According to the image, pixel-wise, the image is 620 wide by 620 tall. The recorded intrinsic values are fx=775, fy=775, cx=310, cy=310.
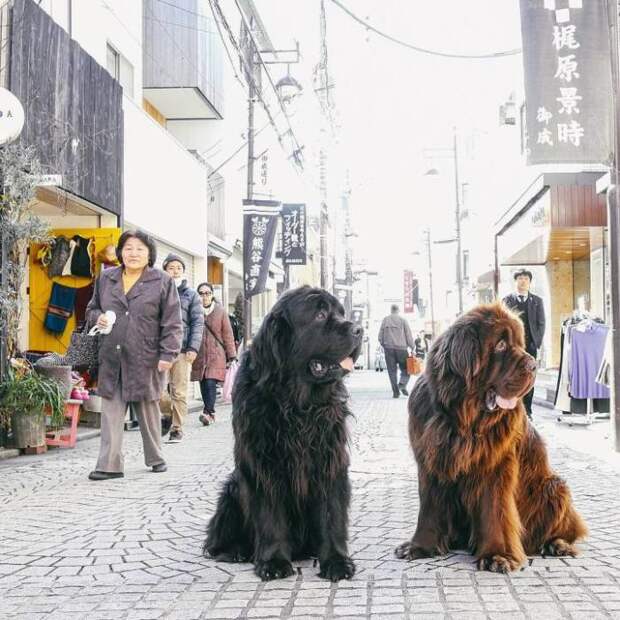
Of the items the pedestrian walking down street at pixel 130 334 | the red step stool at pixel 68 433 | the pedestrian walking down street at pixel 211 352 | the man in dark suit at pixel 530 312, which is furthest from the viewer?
the pedestrian walking down street at pixel 211 352

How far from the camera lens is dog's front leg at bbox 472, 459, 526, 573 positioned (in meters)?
3.34

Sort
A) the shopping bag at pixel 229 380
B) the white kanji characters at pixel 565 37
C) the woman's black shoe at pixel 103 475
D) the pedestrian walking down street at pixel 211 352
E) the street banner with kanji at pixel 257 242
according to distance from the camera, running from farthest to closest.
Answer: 1. the street banner with kanji at pixel 257 242
2. the shopping bag at pixel 229 380
3. the pedestrian walking down street at pixel 211 352
4. the white kanji characters at pixel 565 37
5. the woman's black shoe at pixel 103 475

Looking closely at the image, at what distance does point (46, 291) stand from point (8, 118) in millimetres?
4136

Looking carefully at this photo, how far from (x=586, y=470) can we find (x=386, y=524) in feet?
8.94

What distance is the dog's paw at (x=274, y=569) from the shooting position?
3.29 meters

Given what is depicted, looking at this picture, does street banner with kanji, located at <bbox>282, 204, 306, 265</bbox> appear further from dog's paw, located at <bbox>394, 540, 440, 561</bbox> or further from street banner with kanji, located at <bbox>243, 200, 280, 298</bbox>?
dog's paw, located at <bbox>394, 540, 440, 561</bbox>

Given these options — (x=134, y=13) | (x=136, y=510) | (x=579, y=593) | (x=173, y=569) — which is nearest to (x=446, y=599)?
(x=579, y=593)

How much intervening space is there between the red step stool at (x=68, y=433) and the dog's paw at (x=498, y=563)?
5.76 meters

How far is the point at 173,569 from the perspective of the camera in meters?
3.61

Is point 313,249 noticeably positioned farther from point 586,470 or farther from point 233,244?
point 586,470

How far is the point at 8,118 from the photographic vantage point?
7.07m

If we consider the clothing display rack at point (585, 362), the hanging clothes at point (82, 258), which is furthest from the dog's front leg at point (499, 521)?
the hanging clothes at point (82, 258)

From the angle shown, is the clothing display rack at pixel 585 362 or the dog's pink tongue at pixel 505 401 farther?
the clothing display rack at pixel 585 362

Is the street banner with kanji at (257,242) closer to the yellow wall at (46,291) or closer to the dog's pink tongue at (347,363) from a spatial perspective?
the yellow wall at (46,291)
